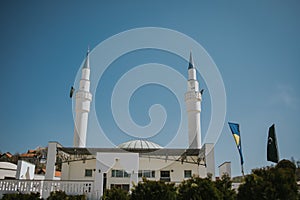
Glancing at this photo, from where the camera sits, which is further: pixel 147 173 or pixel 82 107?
pixel 82 107

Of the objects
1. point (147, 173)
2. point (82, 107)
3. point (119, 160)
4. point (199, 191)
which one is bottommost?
point (199, 191)

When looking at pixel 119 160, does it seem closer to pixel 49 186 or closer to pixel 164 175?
pixel 49 186

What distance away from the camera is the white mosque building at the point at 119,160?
17.0 m

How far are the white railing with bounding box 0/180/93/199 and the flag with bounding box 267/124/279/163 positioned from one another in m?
9.95

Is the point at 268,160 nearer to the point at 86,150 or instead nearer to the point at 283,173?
the point at 283,173

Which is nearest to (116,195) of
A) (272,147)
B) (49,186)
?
(49,186)

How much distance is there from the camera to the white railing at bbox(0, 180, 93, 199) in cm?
1628

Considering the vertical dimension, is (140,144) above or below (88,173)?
above

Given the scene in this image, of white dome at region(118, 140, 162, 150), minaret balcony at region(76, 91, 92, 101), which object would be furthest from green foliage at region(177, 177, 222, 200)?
minaret balcony at region(76, 91, 92, 101)

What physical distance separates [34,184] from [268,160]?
42.1 ft

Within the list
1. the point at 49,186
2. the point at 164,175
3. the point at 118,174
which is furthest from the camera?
the point at 164,175

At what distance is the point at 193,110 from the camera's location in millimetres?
27062

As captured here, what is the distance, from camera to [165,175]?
74.3 ft

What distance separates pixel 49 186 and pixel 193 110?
15062mm
